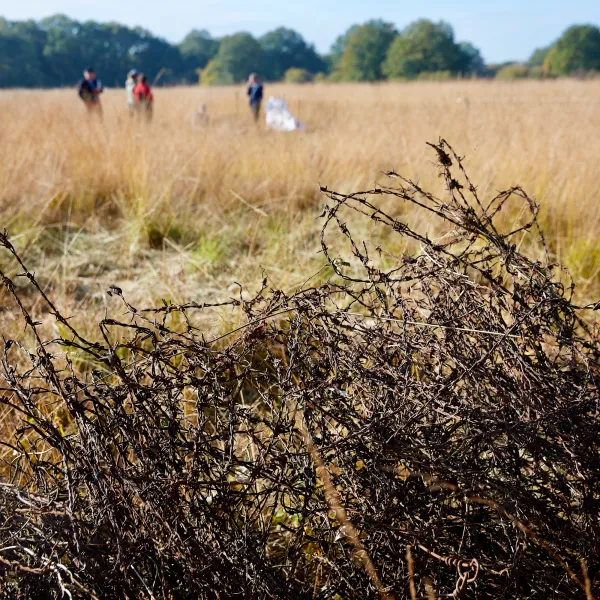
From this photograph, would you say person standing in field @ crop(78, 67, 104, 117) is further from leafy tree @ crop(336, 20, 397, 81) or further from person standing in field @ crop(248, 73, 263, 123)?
leafy tree @ crop(336, 20, 397, 81)

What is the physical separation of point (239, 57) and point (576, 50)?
3912cm

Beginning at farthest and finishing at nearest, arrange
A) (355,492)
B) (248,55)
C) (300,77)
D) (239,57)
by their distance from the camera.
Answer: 1. (248,55)
2. (239,57)
3. (300,77)
4. (355,492)

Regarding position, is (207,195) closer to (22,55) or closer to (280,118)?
(280,118)

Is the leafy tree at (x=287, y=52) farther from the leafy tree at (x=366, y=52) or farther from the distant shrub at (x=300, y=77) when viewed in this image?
the distant shrub at (x=300, y=77)

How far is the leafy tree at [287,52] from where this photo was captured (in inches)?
3292

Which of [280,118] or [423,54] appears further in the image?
[423,54]

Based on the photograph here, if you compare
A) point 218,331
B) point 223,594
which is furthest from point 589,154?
point 223,594

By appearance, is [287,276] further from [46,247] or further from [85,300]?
[46,247]

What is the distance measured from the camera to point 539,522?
1054mm

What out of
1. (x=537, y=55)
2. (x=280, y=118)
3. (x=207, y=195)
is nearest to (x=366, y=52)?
(x=537, y=55)

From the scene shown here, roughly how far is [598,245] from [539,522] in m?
2.51

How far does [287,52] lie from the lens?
89500mm

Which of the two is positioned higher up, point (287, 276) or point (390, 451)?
point (390, 451)

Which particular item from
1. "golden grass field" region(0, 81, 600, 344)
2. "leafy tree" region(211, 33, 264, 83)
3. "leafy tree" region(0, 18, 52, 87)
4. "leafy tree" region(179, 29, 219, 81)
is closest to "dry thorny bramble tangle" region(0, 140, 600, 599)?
"golden grass field" region(0, 81, 600, 344)
